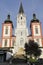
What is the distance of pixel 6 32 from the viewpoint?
51250 mm

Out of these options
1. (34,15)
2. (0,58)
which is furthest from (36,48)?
(34,15)

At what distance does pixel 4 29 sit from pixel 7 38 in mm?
3707

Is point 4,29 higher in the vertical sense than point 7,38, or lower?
higher

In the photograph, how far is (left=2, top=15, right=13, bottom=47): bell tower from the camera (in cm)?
4903

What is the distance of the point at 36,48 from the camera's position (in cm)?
3522

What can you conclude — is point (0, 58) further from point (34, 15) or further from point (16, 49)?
point (34, 15)

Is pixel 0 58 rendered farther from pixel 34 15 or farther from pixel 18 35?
pixel 34 15

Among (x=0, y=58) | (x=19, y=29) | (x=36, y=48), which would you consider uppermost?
(x=19, y=29)

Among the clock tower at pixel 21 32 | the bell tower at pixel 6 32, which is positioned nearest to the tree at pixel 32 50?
the clock tower at pixel 21 32

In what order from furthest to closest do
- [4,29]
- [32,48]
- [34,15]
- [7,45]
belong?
[34,15], [4,29], [7,45], [32,48]

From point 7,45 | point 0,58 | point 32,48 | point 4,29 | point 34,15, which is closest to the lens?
point 32,48

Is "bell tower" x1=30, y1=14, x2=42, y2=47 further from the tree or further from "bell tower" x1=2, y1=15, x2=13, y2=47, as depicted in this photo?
the tree

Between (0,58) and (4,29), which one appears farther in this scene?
(4,29)

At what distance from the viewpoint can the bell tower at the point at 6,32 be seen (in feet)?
161
